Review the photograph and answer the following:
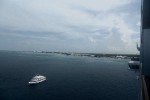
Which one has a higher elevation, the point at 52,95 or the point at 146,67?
the point at 146,67

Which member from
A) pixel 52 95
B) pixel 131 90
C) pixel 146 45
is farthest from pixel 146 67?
pixel 131 90

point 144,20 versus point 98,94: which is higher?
point 144,20

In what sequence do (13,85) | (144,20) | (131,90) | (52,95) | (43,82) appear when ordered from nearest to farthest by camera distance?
(144,20), (52,95), (131,90), (13,85), (43,82)

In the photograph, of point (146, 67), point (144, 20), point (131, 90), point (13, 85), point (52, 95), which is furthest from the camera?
point (13, 85)

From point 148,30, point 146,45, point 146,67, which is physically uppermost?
point 148,30

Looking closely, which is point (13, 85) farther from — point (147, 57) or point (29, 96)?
point (147, 57)

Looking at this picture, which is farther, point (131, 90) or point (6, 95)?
point (131, 90)

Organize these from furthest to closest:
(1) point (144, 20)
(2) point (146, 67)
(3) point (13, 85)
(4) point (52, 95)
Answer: (3) point (13, 85) < (4) point (52, 95) < (1) point (144, 20) < (2) point (146, 67)

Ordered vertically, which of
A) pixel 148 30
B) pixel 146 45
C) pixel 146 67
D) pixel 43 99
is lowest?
pixel 43 99

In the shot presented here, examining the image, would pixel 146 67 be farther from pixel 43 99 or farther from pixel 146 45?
pixel 43 99

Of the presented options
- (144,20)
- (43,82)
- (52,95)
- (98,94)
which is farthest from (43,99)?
(144,20)
